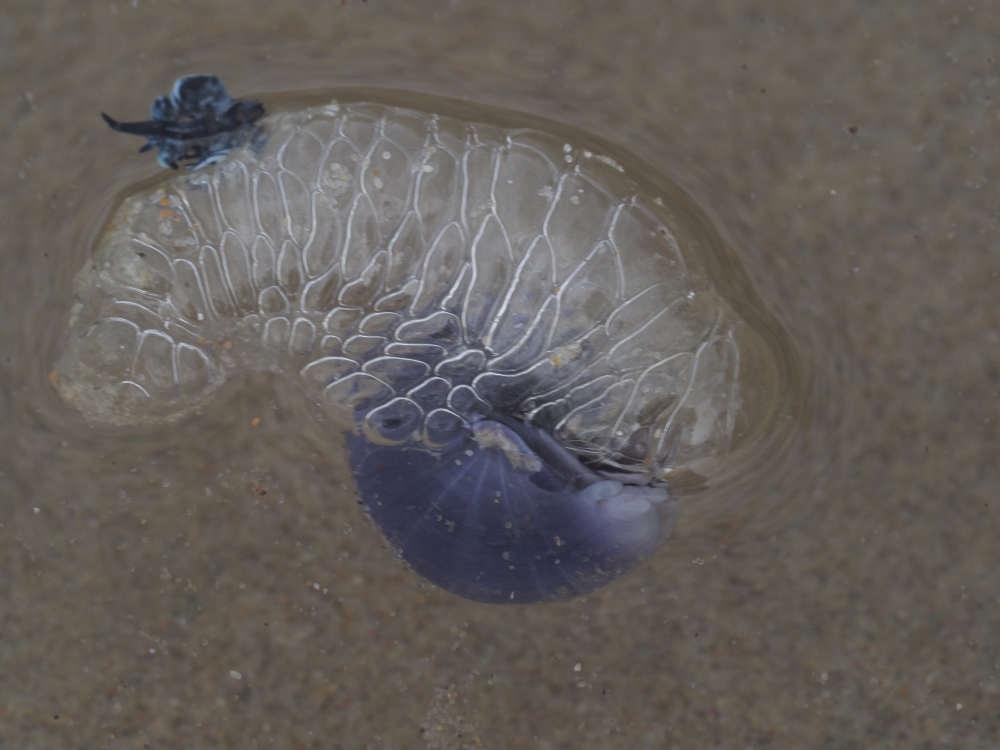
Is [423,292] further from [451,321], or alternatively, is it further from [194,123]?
[194,123]

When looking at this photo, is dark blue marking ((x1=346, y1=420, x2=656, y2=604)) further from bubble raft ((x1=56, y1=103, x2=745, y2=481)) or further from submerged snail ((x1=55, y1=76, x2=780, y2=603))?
bubble raft ((x1=56, y1=103, x2=745, y2=481))

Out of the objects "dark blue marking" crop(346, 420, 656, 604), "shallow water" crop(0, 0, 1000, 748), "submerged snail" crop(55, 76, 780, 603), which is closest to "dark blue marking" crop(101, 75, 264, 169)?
"submerged snail" crop(55, 76, 780, 603)

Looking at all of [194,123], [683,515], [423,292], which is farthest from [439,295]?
[683,515]

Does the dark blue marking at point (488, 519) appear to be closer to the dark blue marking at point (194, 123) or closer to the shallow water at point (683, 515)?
the shallow water at point (683, 515)

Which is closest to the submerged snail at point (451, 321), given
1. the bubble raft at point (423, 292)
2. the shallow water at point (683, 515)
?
the bubble raft at point (423, 292)

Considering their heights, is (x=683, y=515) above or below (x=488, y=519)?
above

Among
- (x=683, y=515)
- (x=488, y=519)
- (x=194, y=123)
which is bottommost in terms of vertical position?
(x=488, y=519)
